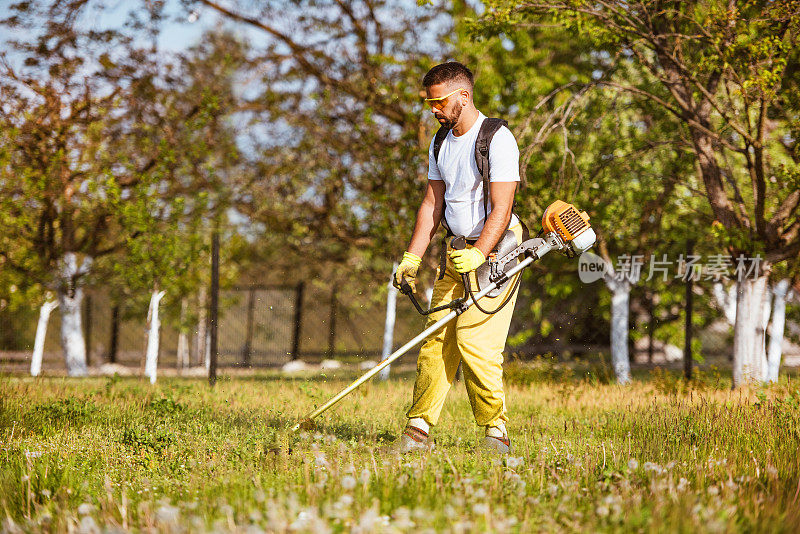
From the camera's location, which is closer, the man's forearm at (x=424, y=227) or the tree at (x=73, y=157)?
the man's forearm at (x=424, y=227)

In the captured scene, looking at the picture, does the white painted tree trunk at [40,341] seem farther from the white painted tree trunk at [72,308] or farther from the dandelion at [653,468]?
the dandelion at [653,468]

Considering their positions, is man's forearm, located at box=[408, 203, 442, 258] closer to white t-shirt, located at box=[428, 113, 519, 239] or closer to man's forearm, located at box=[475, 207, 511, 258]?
white t-shirt, located at box=[428, 113, 519, 239]

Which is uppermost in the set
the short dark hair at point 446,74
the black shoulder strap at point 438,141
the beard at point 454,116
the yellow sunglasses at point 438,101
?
the short dark hair at point 446,74

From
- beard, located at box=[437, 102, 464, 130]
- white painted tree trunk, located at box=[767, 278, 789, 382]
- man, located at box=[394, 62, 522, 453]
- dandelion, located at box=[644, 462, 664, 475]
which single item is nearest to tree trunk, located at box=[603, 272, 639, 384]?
white painted tree trunk, located at box=[767, 278, 789, 382]

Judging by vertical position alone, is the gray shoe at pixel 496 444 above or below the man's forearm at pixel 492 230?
below

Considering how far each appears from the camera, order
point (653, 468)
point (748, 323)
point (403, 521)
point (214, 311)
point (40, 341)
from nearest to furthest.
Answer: point (403, 521)
point (653, 468)
point (748, 323)
point (214, 311)
point (40, 341)

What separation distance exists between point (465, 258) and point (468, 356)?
1.92 feet

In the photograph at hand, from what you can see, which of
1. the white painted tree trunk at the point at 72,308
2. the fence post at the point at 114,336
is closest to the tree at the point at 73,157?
the white painted tree trunk at the point at 72,308

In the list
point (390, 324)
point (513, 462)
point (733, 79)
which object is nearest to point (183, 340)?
point (390, 324)

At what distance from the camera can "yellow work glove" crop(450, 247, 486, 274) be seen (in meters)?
3.91

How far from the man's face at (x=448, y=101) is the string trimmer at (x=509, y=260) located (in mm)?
718

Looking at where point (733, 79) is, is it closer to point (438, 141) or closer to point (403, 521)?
point (438, 141)

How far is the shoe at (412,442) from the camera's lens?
13.3 ft

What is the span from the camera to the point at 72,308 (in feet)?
41.7
